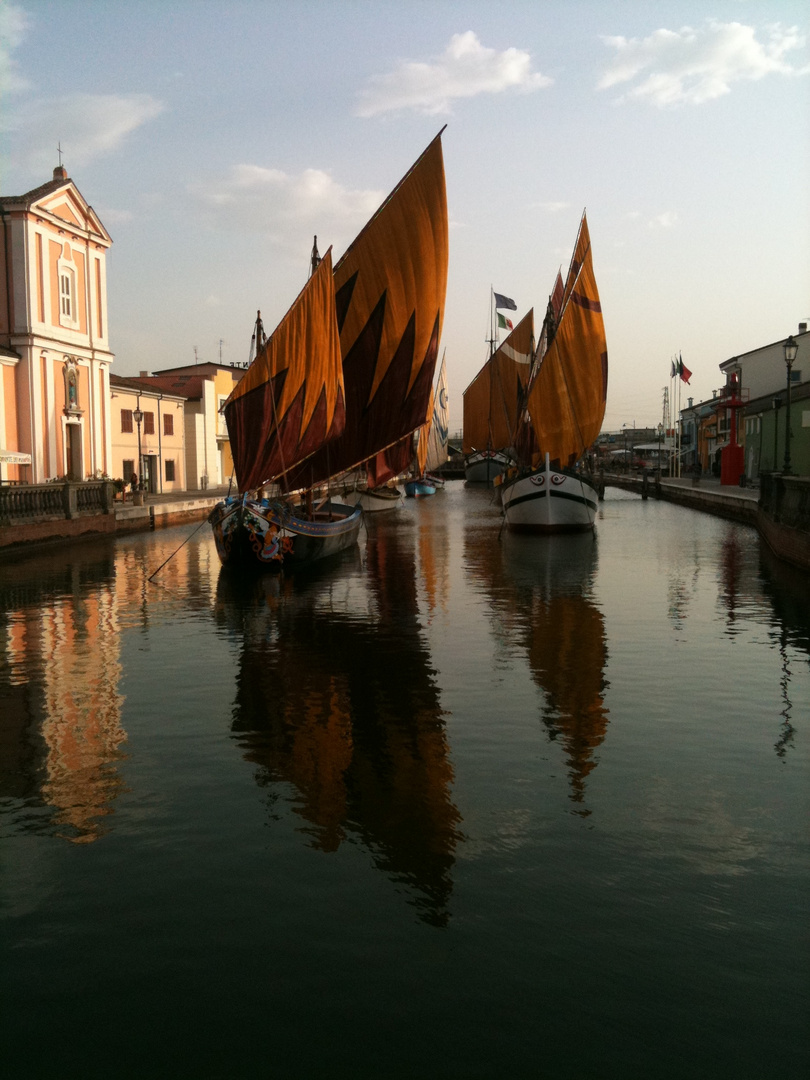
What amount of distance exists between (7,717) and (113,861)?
5235 millimetres

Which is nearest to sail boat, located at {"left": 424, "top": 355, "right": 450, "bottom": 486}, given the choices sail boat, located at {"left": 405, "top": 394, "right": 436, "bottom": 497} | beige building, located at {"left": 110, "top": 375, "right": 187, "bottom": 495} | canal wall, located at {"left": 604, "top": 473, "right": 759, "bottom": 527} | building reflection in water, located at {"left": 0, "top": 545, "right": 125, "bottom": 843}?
sail boat, located at {"left": 405, "top": 394, "right": 436, "bottom": 497}

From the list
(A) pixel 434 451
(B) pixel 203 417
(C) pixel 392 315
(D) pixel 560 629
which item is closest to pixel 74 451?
(B) pixel 203 417

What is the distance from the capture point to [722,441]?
9062 cm

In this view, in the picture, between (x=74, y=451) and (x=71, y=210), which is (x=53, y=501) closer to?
(x=74, y=451)

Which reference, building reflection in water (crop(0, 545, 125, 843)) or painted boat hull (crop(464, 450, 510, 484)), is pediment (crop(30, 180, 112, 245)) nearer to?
building reflection in water (crop(0, 545, 125, 843))

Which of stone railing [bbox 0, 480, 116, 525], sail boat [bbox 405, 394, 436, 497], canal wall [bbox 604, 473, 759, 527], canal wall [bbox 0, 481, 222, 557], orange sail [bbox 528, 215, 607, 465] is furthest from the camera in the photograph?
sail boat [bbox 405, 394, 436, 497]

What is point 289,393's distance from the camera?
93.6ft

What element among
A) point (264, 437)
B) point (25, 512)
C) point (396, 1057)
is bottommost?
point (396, 1057)

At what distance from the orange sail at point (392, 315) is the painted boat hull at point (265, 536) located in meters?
3.65

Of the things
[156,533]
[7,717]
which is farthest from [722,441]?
[7,717]

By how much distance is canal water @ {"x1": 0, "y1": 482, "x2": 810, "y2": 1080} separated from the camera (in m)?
5.63

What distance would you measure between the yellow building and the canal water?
31.0 metres

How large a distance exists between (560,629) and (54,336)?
120 ft

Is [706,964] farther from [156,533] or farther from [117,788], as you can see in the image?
[156,533]
